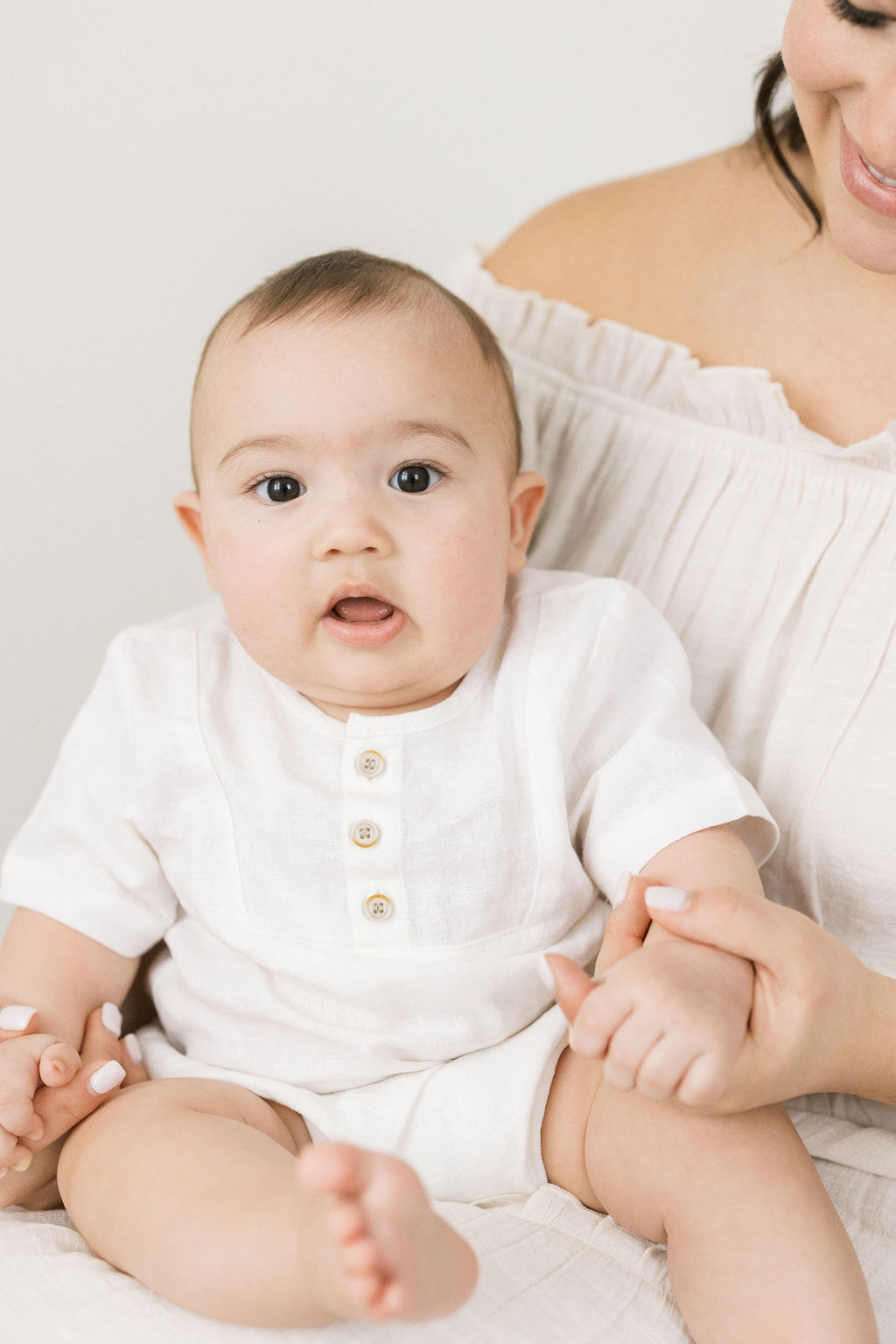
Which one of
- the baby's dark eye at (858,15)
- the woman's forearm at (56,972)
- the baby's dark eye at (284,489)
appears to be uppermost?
the baby's dark eye at (858,15)

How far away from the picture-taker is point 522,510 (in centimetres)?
129

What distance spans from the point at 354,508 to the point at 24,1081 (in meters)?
0.54

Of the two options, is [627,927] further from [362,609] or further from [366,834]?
[362,609]

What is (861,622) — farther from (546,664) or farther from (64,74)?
(64,74)

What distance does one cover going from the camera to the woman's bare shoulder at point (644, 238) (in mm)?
1455

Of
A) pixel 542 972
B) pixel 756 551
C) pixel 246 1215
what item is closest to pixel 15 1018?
pixel 246 1215

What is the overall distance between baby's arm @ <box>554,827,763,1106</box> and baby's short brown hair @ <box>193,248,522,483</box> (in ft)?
1.95

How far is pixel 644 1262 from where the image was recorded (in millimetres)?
1018

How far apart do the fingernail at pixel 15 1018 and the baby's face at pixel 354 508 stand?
360 millimetres

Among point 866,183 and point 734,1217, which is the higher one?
point 866,183

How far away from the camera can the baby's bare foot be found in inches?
30.5

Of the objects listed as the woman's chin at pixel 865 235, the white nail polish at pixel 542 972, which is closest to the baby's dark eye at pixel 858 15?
the woman's chin at pixel 865 235

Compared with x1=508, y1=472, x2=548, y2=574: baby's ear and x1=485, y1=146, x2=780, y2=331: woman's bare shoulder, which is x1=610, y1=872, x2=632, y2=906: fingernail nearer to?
x1=508, y1=472, x2=548, y2=574: baby's ear

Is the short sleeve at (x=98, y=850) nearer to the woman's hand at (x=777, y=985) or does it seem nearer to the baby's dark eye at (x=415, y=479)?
the baby's dark eye at (x=415, y=479)
